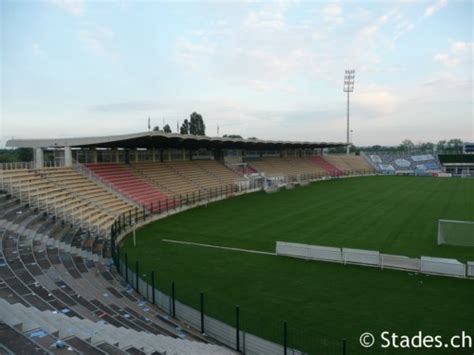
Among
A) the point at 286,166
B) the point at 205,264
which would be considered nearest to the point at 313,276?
the point at 205,264

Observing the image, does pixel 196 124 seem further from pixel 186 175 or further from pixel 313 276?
pixel 313 276

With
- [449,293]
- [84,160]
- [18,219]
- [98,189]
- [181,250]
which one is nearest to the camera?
[449,293]

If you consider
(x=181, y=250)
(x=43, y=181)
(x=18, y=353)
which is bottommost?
(x=181, y=250)

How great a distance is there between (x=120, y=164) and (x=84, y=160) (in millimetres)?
3215

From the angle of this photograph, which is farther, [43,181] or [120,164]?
[120,164]

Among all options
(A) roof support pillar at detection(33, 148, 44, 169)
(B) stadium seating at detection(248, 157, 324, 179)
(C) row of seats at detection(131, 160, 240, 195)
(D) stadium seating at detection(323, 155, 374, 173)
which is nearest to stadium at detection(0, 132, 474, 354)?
(A) roof support pillar at detection(33, 148, 44, 169)

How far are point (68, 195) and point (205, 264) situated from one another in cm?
1127

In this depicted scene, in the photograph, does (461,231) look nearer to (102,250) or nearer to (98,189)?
(102,250)

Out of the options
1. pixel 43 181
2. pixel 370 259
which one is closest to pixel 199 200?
pixel 43 181

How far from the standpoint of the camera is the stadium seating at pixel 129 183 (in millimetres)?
27078

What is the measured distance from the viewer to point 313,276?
43.5ft

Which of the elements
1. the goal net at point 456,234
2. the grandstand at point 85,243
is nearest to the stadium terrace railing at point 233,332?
the grandstand at point 85,243

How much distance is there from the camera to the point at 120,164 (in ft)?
105

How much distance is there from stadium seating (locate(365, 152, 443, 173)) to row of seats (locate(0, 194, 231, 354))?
2625 inches
